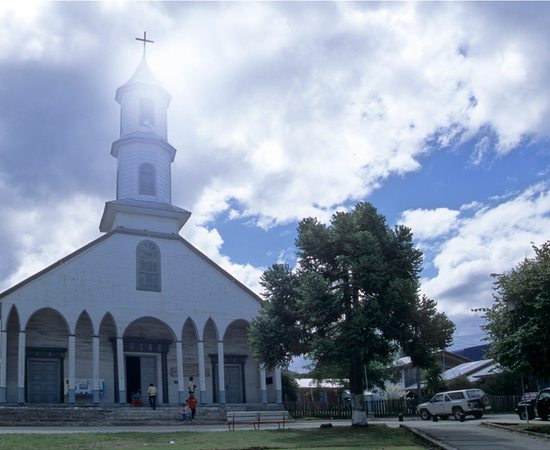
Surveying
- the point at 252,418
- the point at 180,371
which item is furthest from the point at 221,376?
the point at 252,418

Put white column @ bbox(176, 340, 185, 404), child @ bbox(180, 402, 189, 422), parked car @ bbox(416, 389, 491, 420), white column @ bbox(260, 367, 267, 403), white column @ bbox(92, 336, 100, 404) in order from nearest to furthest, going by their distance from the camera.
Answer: child @ bbox(180, 402, 189, 422) → parked car @ bbox(416, 389, 491, 420) → white column @ bbox(92, 336, 100, 404) → white column @ bbox(176, 340, 185, 404) → white column @ bbox(260, 367, 267, 403)

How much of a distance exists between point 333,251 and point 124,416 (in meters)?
11.6

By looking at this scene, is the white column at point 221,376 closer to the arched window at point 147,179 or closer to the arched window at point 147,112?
the arched window at point 147,179

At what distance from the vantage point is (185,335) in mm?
36312

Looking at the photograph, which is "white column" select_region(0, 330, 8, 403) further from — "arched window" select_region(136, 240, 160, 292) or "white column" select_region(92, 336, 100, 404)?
"arched window" select_region(136, 240, 160, 292)

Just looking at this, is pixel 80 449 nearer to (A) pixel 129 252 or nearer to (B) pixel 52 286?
(B) pixel 52 286

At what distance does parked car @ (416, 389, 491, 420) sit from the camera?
2994cm

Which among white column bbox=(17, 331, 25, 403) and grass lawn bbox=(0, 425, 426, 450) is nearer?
grass lawn bbox=(0, 425, 426, 450)

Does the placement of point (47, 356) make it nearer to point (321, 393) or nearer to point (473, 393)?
point (473, 393)

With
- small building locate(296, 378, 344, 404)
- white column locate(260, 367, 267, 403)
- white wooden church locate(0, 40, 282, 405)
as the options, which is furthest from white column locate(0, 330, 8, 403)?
small building locate(296, 378, 344, 404)

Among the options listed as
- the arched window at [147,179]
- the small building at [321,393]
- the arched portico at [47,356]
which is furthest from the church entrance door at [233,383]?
the small building at [321,393]

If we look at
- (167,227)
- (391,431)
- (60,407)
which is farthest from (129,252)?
(391,431)

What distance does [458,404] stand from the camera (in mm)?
30125

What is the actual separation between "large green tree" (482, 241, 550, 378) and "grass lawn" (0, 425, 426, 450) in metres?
3.91
